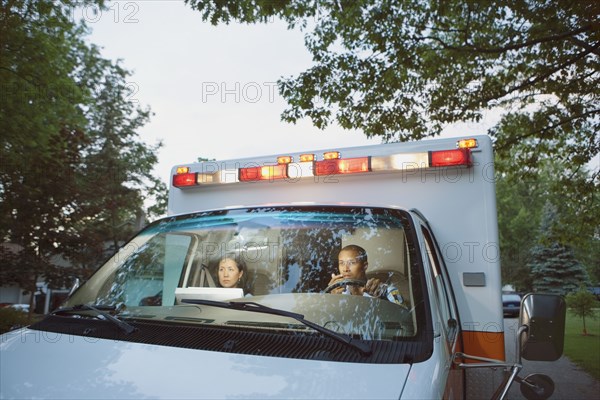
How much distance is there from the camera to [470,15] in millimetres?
9055

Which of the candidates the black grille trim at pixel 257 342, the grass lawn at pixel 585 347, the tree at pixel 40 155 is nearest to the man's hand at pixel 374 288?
the black grille trim at pixel 257 342

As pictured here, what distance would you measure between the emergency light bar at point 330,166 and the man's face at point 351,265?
4.68ft

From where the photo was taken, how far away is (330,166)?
13.2ft

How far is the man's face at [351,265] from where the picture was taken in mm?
2541

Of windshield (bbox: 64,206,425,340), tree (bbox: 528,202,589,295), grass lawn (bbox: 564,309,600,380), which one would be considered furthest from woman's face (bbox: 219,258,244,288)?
tree (bbox: 528,202,589,295)

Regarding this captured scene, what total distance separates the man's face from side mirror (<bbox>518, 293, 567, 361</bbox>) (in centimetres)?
83

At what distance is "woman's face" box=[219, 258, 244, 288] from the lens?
2666mm

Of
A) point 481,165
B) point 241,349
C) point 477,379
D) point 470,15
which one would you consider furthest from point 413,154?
point 470,15

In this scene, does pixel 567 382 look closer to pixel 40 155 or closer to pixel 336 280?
pixel 336 280

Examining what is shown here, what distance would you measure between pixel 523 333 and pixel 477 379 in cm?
120

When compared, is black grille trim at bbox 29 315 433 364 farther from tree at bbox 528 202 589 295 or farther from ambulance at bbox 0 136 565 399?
→ tree at bbox 528 202 589 295

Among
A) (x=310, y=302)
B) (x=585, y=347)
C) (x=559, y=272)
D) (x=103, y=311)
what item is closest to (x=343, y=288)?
(x=310, y=302)

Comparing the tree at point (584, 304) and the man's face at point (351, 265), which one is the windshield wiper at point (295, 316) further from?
the tree at point (584, 304)

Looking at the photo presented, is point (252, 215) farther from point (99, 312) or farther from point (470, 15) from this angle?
point (470, 15)
